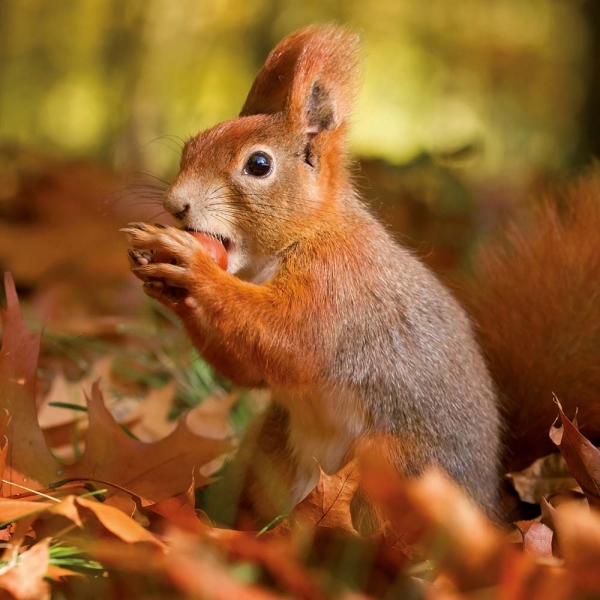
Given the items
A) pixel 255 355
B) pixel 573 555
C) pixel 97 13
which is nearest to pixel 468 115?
pixel 97 13

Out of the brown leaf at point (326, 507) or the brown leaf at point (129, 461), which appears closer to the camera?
the brown leaf at point (326, 507)

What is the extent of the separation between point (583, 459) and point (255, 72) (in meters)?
3.66

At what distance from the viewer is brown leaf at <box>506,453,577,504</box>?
1.54m

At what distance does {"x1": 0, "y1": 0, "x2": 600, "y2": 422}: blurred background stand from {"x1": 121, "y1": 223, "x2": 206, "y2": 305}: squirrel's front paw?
69.5 inches

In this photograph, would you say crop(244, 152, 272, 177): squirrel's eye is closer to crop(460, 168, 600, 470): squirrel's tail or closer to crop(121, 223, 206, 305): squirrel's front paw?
crop(121, 223, 206, 305): squirrel's front paw

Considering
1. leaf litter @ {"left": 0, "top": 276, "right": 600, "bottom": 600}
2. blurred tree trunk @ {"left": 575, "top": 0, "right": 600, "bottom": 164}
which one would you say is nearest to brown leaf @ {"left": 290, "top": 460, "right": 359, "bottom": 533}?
leaf litter @ {"left": 0, "top": 276, "right": 600, "bottom": 600}

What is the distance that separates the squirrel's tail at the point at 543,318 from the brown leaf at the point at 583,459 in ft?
0.91

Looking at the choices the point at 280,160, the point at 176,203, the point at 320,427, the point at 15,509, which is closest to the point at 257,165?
the point at 280,160

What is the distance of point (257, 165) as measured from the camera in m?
1.48

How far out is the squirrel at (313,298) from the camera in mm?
1408

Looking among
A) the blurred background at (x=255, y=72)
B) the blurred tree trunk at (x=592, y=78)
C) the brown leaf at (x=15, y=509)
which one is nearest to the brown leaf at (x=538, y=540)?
the brown leaf at (x=15, y=509)

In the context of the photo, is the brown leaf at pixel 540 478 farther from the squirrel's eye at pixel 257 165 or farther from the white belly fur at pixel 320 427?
the squirrel's eye at pixel 257 165

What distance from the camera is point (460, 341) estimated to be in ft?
5.09

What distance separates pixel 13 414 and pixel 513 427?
0.93 metres
